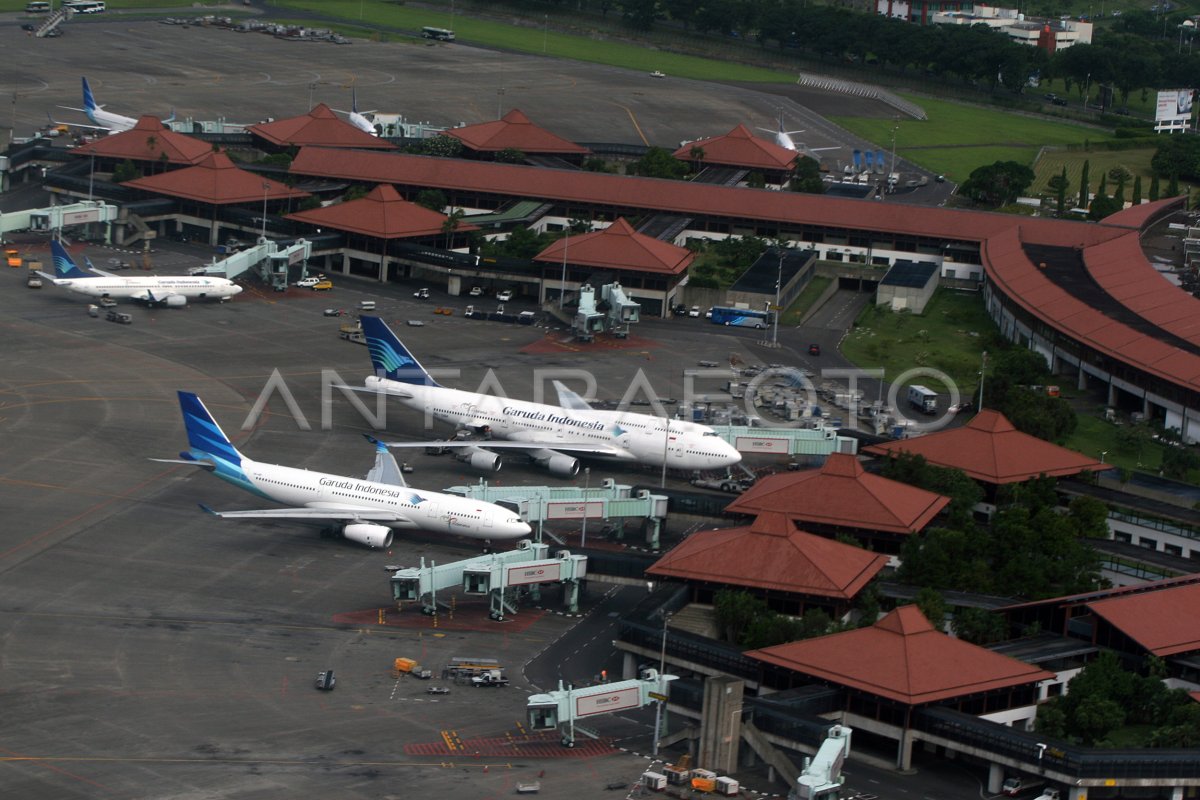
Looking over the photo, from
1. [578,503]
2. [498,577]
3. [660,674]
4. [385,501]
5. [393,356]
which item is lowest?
[660,674]

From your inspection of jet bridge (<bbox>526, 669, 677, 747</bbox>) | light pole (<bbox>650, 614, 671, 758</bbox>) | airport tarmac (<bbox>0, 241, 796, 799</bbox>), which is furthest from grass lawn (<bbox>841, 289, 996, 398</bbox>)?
jet bridge (<bbox>526, 669, 677, 747</bbox>)

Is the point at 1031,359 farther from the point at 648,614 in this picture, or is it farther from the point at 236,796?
the point at 236,796

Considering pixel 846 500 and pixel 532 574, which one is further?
pixel 846 500

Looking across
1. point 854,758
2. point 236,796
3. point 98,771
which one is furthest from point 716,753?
point 98,771

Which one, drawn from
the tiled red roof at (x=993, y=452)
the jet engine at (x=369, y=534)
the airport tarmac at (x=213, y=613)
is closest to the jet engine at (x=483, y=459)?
the airport tarmac at (x=213, y=613)

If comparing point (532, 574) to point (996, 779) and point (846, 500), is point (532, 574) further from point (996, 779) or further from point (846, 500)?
point (996, 779)

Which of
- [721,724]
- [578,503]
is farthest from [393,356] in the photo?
[721,724]
